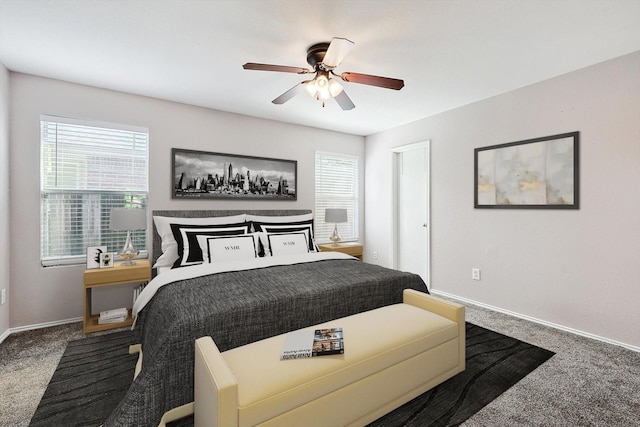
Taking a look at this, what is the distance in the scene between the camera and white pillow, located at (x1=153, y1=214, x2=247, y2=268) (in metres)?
3.07

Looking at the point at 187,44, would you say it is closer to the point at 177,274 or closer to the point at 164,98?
the point at 164,98

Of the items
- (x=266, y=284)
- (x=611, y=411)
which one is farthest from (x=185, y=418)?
(x=611, y=411)

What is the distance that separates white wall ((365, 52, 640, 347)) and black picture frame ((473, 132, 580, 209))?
0.07 meters

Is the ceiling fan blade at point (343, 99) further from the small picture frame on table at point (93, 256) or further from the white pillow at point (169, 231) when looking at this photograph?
the small picture frame on table at point (93, 256)

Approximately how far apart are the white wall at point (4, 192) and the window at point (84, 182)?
24cm

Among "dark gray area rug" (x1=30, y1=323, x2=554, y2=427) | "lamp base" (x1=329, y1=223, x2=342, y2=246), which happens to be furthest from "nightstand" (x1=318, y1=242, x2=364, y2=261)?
"dark gray area rug" (x1=30, y1=323, x2=554, y2=427)

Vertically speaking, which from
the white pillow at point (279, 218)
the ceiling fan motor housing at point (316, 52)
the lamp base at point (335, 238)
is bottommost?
the lamp base at point (335, 238)

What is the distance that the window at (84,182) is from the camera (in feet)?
9.64

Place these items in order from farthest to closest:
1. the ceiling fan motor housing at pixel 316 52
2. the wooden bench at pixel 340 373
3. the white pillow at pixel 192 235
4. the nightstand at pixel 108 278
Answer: the white pillow at pixel 192 235
the nightstand at pixel 108 278
the ceiling fan motor housing at pixel 316 52
the wooden bench at pixel 340 373

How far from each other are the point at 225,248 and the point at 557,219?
10.9 ft

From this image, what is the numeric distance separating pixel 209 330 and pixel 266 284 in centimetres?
56

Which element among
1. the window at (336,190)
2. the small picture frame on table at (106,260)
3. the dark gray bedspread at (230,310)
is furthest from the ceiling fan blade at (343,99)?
the small picture frame on table at (106,260)

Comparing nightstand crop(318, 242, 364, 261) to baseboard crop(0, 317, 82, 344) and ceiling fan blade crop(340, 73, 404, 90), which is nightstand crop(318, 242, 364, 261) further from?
baseboard crop(0, 317, 82, 344)

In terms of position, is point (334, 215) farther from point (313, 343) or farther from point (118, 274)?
point (313, 343)
